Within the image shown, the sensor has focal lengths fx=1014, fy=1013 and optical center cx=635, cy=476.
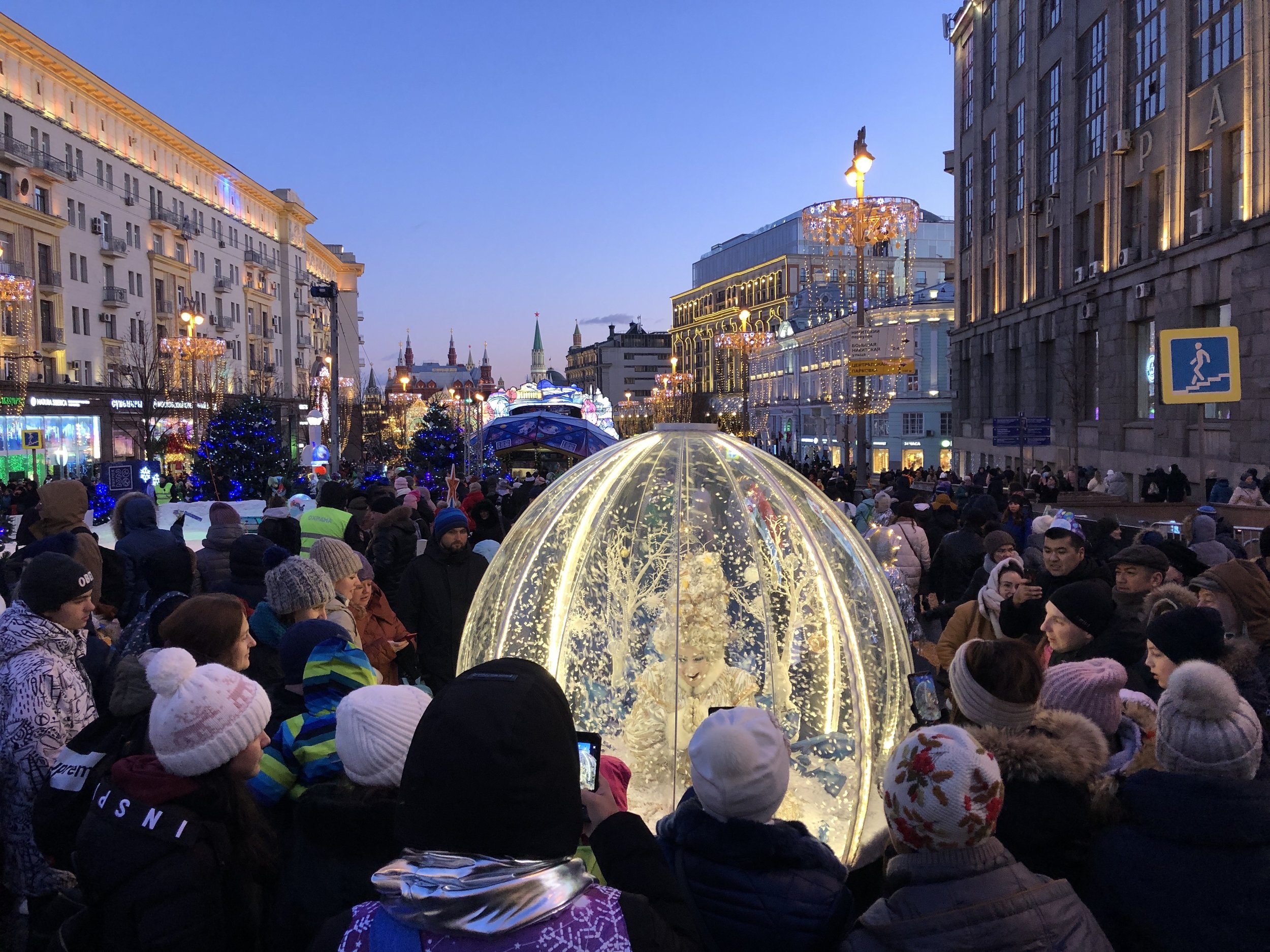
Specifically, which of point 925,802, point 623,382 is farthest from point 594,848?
point 623,382

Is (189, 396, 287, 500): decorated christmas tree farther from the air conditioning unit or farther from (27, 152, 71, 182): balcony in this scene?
(27, 152, 71, 182): balcony

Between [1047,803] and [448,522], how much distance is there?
15.2 feet

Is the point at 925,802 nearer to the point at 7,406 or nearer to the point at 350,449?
the point at 7,406

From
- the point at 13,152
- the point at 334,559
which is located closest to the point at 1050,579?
the point at 334,559

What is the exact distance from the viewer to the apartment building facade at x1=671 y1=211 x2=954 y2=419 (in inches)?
2817

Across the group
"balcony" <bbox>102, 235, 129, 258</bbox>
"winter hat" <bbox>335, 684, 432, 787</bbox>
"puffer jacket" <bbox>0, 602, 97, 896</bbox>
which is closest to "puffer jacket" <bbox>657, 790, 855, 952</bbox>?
"winter hat" <bbox>335, 684, 432, 787</bbox>

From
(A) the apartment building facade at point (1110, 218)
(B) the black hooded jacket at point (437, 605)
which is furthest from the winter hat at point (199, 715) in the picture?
(A) the apartment building facade at point (1110, 218)

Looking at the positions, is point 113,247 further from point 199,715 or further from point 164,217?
point 199,715

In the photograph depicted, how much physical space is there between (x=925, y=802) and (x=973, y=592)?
4.90 meters

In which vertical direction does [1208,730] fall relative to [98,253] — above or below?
below

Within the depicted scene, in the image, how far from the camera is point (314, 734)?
3.02 m

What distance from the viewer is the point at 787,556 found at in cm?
398

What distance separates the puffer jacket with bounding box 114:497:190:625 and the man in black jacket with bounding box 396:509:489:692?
→ 1599 mm

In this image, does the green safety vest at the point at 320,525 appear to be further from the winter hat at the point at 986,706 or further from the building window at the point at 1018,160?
the building window at the point at 1018,160
